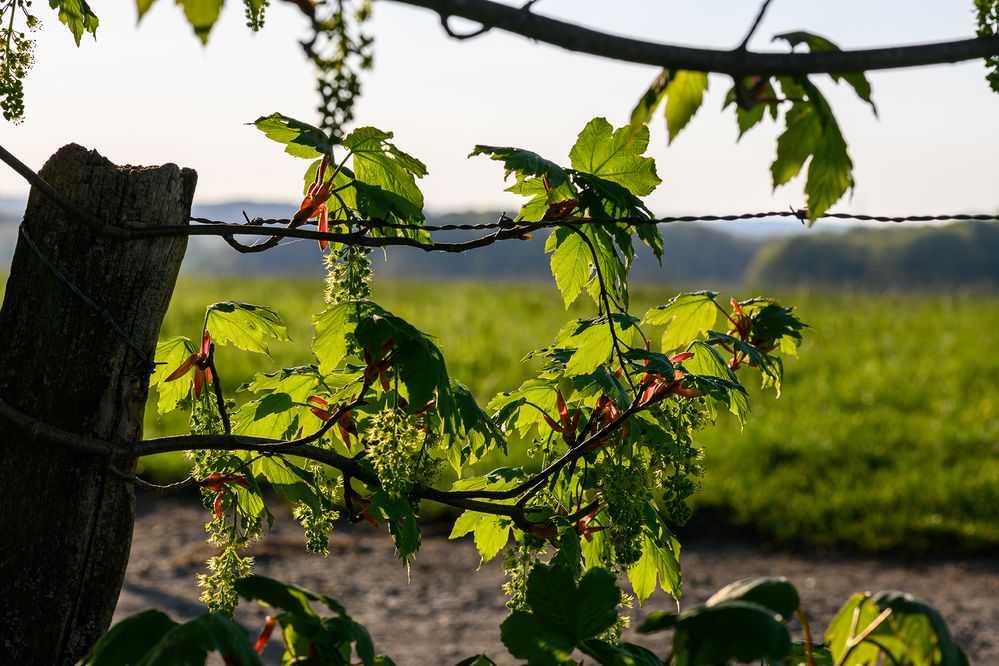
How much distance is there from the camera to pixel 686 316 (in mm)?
2410

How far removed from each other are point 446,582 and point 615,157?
4212mm

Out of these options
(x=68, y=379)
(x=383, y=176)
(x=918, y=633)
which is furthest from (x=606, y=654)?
(x=68, y=379)

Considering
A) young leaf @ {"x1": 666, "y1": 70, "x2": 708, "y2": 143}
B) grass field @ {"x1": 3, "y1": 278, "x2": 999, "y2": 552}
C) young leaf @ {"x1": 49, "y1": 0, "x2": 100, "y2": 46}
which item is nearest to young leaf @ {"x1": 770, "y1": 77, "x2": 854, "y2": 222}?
young leaf @ {"x1": 666, "y1": 70, "x2": 708, "y2": 143}

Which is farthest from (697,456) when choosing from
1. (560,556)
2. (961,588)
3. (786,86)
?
(961,588)

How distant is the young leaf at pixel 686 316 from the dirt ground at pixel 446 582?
9.23 feet

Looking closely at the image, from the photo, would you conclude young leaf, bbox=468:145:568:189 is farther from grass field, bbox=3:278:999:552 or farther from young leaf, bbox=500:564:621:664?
grass field, bbox=3:278:999:552

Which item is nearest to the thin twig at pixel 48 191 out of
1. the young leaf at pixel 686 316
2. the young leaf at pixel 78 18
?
the young leaf at pixel 78 18

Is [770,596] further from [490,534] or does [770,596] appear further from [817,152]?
[490,534]

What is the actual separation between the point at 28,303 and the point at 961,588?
5192 millimetres

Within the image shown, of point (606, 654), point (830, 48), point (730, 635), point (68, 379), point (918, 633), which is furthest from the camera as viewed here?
point (68, 379)

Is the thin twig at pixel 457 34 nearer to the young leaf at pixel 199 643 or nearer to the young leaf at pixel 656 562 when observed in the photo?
the young leaf at pixel 199 643

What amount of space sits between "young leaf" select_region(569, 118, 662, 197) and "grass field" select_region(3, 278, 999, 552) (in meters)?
4.61

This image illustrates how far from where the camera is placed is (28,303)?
1935 mm

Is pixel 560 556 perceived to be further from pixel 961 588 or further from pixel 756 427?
pixel 756 427
